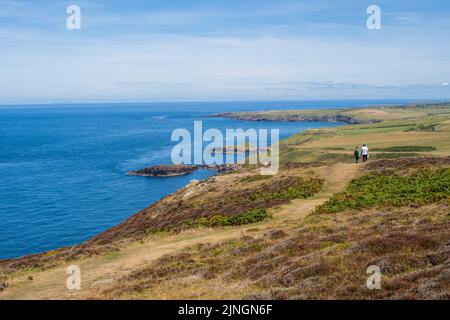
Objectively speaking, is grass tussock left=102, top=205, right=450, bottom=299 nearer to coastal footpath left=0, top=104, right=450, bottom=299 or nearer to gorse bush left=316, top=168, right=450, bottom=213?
coastal footpath left=0, top=104, right=450, bottom=299

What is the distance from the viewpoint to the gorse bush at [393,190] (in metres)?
29.4

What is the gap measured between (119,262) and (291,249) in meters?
9.26

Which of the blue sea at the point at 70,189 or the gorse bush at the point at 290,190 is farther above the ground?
the gorse bush at the point at 290,190

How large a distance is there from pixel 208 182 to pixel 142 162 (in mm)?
73788

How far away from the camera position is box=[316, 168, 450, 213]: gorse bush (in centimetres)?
2942

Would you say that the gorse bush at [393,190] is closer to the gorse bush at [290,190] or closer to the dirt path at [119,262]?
the dirt path at [119,262]

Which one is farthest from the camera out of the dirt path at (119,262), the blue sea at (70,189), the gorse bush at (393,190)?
the blue sea at (70,189)

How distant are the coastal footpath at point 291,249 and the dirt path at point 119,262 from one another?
71 mm

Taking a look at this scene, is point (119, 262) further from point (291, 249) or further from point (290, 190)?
point (290, 190)

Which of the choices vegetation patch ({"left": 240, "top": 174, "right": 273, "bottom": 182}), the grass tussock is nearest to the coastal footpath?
the grass tussock

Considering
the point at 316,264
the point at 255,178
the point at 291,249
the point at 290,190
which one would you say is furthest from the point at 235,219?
the point at 255,178

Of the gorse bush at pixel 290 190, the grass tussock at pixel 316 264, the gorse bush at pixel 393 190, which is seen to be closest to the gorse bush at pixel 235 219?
the gorse bush at pixel 393 190

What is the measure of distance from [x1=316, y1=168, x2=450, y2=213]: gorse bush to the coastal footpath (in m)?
0.08
